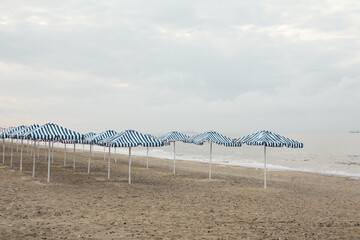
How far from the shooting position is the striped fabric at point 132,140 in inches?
575

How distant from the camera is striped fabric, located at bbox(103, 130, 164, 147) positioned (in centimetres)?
1460

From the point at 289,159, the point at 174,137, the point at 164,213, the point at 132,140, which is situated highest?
the point at 174,137

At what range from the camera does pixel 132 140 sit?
14875mm

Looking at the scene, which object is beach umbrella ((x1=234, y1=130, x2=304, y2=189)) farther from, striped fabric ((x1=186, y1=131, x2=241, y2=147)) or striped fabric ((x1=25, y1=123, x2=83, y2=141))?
striped fabric ((x1=25, y1=123, x2=83, y2=141))

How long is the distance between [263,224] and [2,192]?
923 cm

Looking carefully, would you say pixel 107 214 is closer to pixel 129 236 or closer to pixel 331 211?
pixel 129 236

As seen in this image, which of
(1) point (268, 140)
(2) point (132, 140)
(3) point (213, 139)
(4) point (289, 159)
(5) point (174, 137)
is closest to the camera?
(1) point (268, 140)

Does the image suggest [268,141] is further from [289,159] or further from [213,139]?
[289,159]

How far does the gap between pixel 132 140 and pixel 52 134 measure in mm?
3436

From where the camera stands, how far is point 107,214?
941cm

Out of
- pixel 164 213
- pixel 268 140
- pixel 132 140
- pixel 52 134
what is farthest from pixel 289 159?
pixel 164 213

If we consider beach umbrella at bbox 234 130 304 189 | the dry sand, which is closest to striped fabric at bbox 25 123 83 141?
A: the dry sand

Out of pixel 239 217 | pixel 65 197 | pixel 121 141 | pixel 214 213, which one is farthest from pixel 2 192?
pixel 239 217

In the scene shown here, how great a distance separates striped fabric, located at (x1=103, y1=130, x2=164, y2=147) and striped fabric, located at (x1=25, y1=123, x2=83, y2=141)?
171cm
